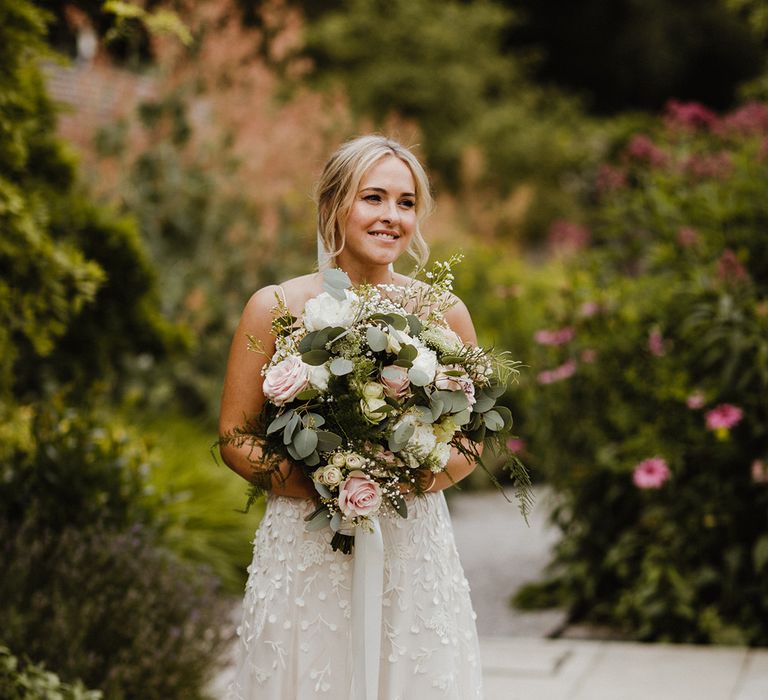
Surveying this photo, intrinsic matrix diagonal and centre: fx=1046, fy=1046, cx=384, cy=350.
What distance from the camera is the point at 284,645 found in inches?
105

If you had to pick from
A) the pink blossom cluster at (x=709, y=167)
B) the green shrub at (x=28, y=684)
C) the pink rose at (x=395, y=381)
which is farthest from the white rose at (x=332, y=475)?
the pink blossom cluster at (x=709, y=167)

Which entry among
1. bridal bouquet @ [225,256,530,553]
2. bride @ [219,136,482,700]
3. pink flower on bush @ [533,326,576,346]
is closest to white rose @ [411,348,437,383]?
bridal bouquet @ [225,256,530,553]

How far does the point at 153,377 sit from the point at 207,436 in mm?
783

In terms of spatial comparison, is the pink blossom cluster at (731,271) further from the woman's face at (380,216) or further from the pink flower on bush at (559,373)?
the woman's face at (380,216)

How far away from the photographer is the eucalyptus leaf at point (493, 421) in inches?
99.3

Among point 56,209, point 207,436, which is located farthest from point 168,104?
point 56,209

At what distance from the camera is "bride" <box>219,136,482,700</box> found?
264 centimetres

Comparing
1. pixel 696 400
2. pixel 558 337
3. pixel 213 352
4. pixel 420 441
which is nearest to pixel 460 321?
pixel 420 441

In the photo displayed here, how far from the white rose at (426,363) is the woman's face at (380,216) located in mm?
376

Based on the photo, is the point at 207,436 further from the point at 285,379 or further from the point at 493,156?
the point at 493,156

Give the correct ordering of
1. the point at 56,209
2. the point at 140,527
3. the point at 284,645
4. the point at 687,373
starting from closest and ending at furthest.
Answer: the point at 284,645, the point at 140,527, the point at 56,209, the point at 687,373

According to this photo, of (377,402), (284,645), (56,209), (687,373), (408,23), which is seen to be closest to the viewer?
(377,402)

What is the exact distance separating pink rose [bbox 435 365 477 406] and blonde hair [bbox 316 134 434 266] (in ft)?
1.56

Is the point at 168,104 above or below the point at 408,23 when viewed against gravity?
below
